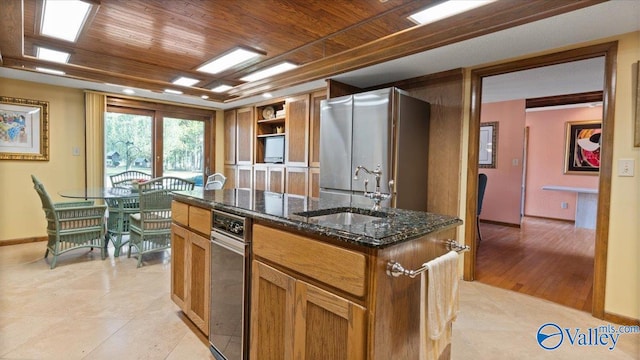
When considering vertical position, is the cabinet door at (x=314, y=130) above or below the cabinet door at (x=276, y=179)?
above

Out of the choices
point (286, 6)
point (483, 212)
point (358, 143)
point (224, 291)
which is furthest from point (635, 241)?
point (483, 212)

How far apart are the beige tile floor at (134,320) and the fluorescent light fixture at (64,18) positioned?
2.24 metres

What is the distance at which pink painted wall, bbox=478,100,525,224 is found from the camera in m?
5.55

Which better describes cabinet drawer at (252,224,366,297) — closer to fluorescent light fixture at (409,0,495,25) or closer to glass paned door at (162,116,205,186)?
fluorescent light fixture at (409,0,495,25)

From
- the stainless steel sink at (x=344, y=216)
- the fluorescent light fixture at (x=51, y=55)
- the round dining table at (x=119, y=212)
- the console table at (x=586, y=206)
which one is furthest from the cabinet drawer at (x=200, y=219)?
the console table at (x=586, y=206)

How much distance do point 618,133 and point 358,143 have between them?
6.47ft

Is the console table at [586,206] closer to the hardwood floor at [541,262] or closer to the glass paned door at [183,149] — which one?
the hardwood floor at [541,262]

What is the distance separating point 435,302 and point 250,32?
8.50 feet

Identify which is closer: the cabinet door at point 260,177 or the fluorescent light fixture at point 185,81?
the fluorescent light fixture at point 185,81

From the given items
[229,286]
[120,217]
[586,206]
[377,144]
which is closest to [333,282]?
[229,286]

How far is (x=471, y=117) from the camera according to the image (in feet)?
9.84

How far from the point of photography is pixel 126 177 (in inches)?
185

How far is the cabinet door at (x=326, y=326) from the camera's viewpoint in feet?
3.48

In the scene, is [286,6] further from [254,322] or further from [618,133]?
[618,133]
